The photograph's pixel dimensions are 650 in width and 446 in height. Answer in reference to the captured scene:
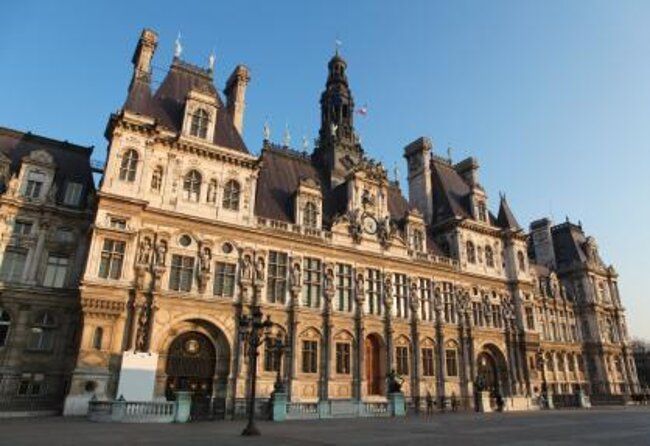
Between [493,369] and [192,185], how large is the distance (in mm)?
30193

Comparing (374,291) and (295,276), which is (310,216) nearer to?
(295,276)

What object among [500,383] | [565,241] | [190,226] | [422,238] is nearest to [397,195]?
[422,238]

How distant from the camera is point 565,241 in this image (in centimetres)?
6431

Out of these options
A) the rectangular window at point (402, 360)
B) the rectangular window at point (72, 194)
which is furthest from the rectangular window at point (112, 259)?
the rectangular window at point (402, 360)

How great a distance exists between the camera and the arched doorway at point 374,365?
1344 inches

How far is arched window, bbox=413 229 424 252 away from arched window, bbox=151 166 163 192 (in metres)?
21.3

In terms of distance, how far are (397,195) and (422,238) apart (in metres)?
6.55

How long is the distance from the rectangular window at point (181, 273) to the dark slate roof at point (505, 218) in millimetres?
32574

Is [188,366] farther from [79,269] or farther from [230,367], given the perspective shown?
[79,269]

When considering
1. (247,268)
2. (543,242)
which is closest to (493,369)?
(247,268)

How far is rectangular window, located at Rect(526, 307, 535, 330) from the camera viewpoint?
4376cm

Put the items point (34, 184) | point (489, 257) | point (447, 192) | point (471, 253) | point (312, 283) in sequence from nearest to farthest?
1. point (34, 184)
2. point (312, 283)
3. point (471, 253)
4. point (489, 257)
5. point (447, 192)

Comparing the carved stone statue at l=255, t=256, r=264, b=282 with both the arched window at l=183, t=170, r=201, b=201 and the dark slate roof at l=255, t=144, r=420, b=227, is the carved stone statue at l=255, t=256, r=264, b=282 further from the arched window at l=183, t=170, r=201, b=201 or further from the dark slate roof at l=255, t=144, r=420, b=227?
the arched window at l=183, t=170, r=201, b=201

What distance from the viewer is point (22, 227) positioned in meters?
27.3
